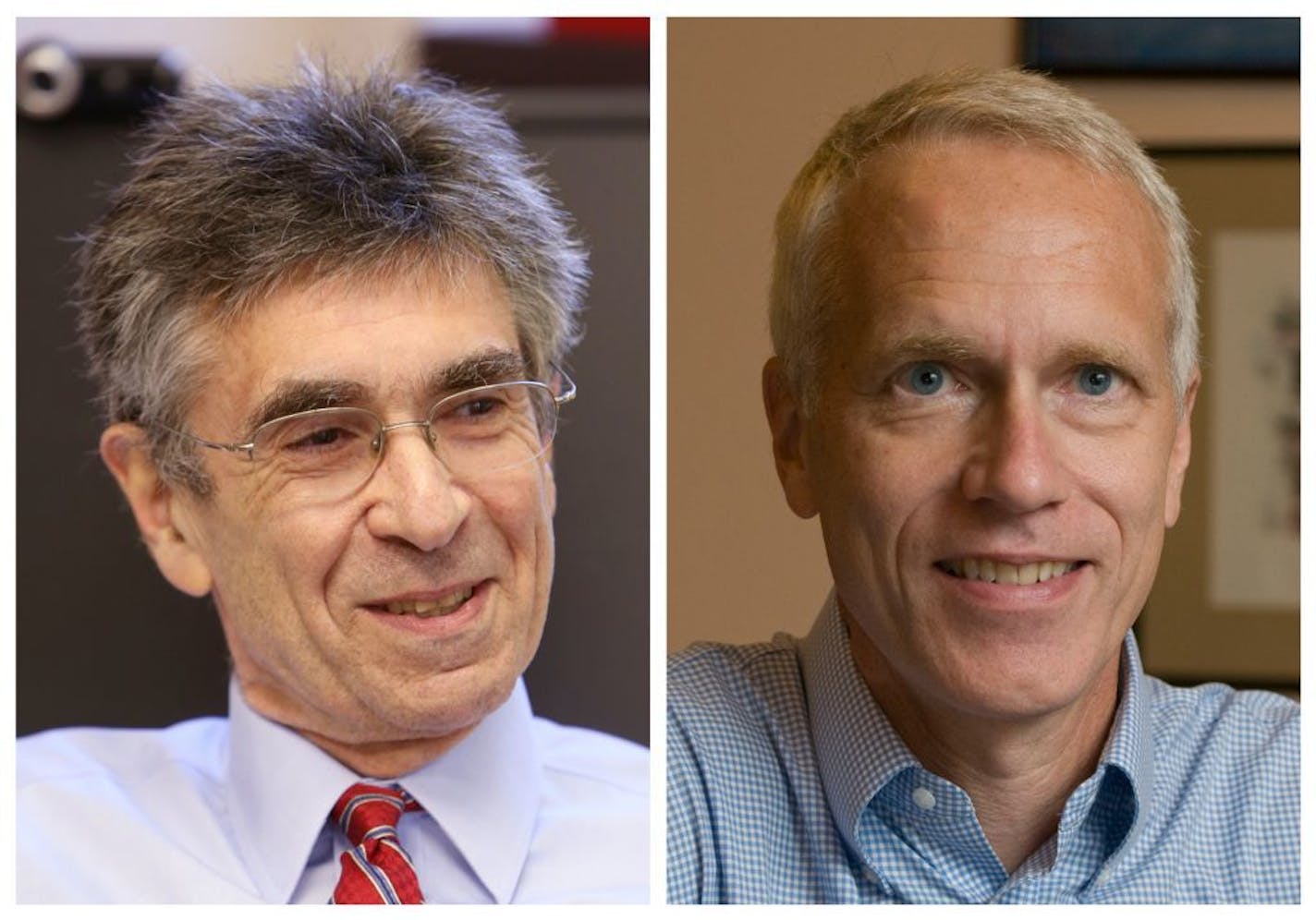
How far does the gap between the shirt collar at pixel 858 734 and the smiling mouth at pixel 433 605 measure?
0.43m

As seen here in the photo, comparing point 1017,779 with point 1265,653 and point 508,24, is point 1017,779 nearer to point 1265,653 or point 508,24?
point 1265,653

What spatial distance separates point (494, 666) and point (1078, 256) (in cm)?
81

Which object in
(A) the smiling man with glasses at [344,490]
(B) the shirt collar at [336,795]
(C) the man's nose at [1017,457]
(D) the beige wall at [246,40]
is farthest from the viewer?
(D) the beige wall at [246,40]

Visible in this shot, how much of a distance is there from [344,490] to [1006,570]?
74cm

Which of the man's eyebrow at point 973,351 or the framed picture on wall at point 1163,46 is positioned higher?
the framed picture on wall at point 1163,46

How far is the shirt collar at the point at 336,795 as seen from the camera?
5.74ft

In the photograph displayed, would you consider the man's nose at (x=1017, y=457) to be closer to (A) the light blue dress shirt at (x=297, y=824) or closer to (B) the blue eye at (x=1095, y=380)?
(B) the blue eye at (x=1095, y=380)

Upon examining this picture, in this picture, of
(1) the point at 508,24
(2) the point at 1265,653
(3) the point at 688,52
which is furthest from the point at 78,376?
(2) the point at 1265,653

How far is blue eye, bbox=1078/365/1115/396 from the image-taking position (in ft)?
5.12

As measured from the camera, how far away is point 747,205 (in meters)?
1.81

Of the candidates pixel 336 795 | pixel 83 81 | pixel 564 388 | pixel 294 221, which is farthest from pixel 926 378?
pixel 83 81

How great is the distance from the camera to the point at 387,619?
1673mm

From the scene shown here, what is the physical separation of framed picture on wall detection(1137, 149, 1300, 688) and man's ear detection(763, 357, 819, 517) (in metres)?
0.58

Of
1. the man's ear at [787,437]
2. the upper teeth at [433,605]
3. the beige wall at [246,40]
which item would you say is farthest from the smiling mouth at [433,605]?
the beige wall at [246,40]
